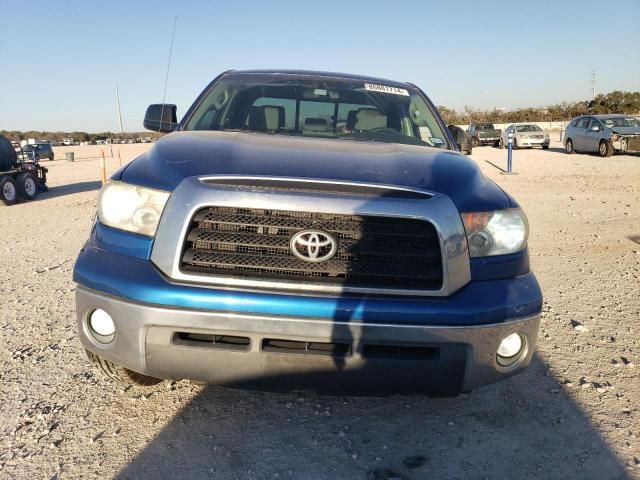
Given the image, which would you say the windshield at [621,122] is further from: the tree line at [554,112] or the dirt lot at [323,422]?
the tree line at [554,112]

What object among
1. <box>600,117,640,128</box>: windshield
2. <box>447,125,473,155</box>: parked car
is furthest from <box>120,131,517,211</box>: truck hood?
<box>600,117,640,128</box>: windshield

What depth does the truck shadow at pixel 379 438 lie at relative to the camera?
2.40 meters

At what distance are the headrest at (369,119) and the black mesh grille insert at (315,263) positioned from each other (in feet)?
5.46

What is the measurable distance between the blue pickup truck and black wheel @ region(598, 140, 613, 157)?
73.7 feet

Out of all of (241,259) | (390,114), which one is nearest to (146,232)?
(241,259)

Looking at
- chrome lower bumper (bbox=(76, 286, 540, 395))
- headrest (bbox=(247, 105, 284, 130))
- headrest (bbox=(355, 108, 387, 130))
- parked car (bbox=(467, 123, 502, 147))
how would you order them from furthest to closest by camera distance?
1. parked car (bbox=(467, 123, 502, 147))
2. headrest (bbox=(355, 108, 387, 130))
3. headrest (bbox=(247, 105, 284, 130))
4. chrome lower bumper (bbox=(76, 286, 540, 395))

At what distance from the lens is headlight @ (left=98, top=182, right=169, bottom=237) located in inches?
92.4

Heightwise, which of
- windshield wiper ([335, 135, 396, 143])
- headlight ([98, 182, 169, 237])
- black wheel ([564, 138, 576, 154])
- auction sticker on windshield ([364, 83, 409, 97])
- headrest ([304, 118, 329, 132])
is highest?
auction sticker on windshield ([364, 83, 409, 97])

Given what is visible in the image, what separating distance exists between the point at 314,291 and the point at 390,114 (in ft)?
7.21

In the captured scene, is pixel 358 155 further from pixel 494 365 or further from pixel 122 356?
pixel 122 356

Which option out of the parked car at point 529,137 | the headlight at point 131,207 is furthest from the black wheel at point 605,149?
the headlight at point 131,207

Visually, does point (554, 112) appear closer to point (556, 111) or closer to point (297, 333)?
point (556, 111)

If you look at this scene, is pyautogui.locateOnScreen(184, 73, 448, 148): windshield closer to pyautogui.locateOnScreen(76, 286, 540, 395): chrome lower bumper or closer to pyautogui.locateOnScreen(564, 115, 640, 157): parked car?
pyautogui.locateOnScreen(76, 286, 540, 395): chrome lower bumper

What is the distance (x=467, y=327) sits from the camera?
2.20 m
